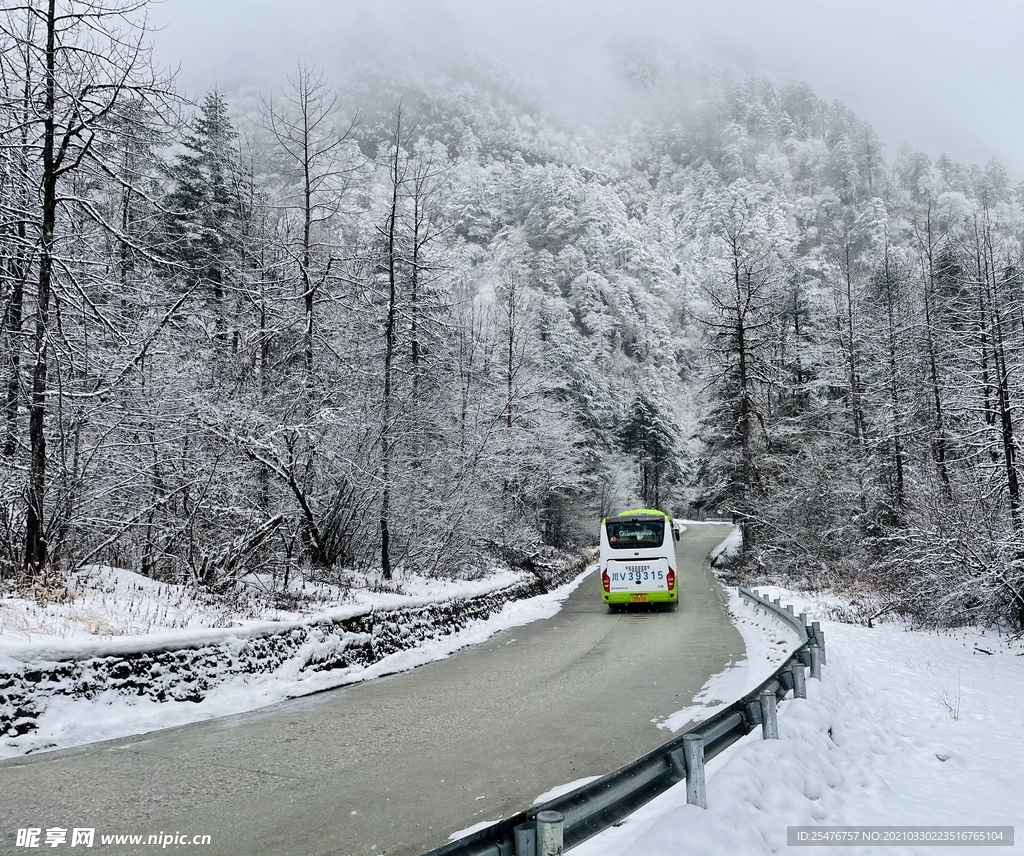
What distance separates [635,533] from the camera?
70.2ft

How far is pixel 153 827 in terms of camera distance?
15.0 ft

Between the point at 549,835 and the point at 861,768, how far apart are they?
5016mm

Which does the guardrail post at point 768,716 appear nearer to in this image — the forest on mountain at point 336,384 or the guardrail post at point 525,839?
the guardrail post at point 525,839

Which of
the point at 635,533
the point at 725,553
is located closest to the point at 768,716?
the point at 635,533

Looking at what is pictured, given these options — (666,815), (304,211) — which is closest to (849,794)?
(666,815)

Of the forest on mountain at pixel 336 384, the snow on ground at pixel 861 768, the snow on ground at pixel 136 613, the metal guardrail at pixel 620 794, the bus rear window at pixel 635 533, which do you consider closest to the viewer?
the metal guardrail at pixel 620 794

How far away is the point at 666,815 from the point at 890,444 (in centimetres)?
2874

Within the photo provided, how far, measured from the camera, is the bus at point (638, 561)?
2028 cm

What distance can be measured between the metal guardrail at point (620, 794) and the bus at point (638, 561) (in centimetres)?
1400

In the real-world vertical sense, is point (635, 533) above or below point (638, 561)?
above

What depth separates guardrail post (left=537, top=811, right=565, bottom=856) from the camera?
268cm

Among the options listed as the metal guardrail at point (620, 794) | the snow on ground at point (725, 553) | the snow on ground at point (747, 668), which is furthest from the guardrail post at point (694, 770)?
the snow on ground at point (725, 553)

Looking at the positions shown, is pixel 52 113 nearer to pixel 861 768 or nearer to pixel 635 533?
pixel 861 768

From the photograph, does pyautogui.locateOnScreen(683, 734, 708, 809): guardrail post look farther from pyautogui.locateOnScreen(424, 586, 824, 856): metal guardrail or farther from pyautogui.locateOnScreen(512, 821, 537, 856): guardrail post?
pyautogui.locateOnScreen(512, 821, 537, 856): guardrail post
